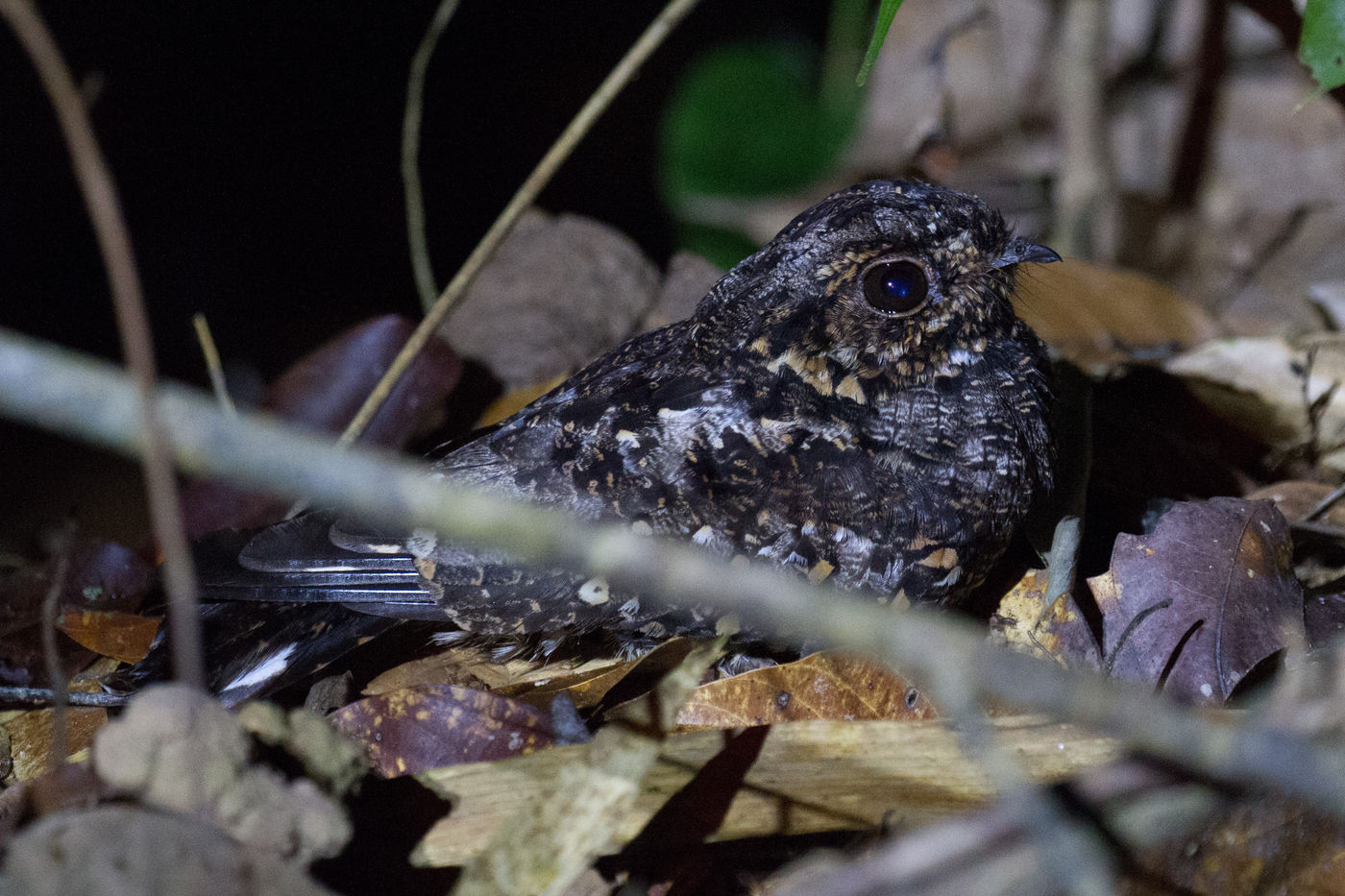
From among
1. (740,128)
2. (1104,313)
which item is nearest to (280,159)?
(740,128)

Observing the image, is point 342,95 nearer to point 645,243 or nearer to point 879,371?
point 645,243

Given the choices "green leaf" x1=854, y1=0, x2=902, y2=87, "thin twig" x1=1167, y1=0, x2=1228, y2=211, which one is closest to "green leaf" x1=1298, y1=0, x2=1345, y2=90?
"green leaf" x1=854, y1=0, x2=902, y2=87

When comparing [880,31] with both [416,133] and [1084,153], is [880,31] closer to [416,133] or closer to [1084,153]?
[416,133]

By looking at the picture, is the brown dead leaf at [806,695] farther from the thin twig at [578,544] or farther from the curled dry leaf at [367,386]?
the curled dry leaf at [367,386]

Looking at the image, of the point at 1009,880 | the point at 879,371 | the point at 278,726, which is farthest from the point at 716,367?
the point at 1009,880

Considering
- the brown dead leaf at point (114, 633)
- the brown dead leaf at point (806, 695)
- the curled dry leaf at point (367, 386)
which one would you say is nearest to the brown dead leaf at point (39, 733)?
the brown dead leaf at point (114, 633)
